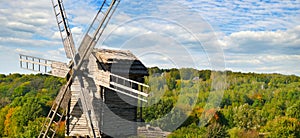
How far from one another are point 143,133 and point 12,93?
41486mm

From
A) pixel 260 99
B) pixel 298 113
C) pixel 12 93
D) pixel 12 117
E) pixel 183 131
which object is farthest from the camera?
pixel 260 99

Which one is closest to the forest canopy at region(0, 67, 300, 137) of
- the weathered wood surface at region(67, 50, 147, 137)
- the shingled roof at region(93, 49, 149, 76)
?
the shingled roof at region(93, 49, 149, 76)

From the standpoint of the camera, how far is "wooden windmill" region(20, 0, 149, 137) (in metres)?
12.3

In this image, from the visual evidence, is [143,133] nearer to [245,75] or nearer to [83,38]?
[83,38]

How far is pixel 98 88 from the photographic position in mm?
12531

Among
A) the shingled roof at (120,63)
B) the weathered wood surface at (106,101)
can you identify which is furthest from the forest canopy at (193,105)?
the weathered wood surface at (106,101)

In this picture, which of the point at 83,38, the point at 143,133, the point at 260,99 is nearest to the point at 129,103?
the point at 83,38

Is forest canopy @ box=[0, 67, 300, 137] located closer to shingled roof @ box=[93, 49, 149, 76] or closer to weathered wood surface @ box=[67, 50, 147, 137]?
shingled roof @ box=[93, 49, 149, 76]

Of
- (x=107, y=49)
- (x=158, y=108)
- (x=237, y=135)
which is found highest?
(x=107, y=49)

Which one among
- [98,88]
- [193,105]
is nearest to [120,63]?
[98,88]

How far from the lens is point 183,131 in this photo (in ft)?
88.9

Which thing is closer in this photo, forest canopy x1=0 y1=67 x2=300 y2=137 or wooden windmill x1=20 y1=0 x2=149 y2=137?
wooden windmill x1=20 y1=0 x2=149 y2=137

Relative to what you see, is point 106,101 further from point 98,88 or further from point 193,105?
point 193,105

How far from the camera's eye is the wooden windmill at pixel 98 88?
486 inches
